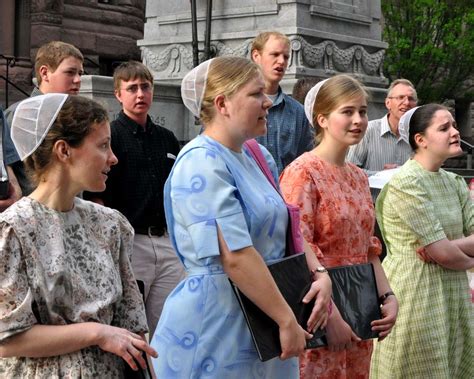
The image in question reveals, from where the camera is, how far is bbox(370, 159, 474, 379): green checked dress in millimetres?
6301

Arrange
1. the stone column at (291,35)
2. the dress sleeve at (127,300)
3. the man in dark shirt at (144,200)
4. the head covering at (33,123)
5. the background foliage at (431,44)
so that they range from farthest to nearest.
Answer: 1. the background foliage at (431,44)
2. the stone column at (291,35)
3. the man in dark shirt at (144,200)
4. the dress sleeve at (127,300)
5. the head covering at (33,123)

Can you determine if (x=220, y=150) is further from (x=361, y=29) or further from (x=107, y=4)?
(x=107, y=4)

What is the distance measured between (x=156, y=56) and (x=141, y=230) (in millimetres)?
6859

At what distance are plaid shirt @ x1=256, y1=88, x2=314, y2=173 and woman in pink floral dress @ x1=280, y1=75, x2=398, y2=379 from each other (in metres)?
1.81

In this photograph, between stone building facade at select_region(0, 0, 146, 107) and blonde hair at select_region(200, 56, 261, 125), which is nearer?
blonde hair at select_region(200, 56, 261, 125)

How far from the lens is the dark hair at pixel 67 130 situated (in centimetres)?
396

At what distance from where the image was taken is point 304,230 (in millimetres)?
5375

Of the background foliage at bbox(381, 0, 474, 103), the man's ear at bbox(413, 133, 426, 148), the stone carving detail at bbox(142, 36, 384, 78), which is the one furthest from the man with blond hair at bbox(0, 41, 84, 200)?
the background foliage at bbox(381, 0, 474, 103)

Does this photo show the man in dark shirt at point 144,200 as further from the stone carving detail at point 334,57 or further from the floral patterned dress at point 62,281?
the stone carving detail at point 334,57

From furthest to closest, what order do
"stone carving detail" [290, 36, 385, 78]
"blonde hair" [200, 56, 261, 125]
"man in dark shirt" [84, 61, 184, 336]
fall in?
"stone carving detail" [290, 36, 385, 78], "man in dark shirt" [84, 61, 184, 336], "blonde hair" [200, 56, 261, 125]

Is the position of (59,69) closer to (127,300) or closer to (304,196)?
(304,196)

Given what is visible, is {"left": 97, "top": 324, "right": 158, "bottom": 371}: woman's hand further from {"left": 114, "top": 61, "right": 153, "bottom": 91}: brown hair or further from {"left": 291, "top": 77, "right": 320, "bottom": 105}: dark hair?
{"left": 291, "top": 77, "right": 320, "bottom": 105}: dark hair

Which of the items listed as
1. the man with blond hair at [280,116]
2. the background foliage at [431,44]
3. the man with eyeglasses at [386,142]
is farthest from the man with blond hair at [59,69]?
the background foliage at [431,44]

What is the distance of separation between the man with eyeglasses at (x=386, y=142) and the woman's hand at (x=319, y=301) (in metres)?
4.42
